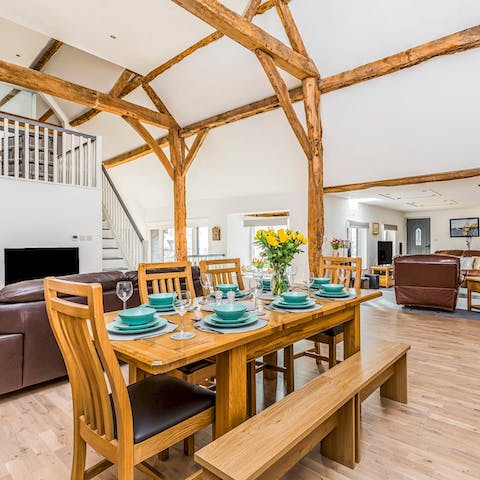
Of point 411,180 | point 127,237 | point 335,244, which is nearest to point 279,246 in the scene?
point 411,180

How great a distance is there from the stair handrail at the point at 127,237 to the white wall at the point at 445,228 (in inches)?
390

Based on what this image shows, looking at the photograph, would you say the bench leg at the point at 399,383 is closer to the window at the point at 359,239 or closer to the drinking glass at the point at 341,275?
Answer: the drinking glass at the point at 341,275

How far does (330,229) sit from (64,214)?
5.45 metres

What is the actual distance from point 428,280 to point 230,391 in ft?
16.8

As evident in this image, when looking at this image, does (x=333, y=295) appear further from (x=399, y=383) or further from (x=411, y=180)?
(x=411, y=180)

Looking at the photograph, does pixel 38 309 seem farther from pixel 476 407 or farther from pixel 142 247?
pixel 142 247

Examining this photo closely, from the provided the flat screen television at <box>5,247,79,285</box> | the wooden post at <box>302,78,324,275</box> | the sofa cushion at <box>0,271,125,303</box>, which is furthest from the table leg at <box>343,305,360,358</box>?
the flat screen television at <box>5,247,79,285</box>

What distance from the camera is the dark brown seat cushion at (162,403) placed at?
1.34 m

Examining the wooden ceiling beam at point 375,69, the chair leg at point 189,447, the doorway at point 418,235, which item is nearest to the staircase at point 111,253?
the wooden ceiling beam at point 375,69

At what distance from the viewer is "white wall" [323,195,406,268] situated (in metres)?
7.80

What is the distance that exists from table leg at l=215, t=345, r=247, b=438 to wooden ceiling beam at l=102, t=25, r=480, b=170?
14.9 ft

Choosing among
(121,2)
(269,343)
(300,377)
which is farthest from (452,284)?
(121,2)

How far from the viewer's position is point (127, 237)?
24.7 feet

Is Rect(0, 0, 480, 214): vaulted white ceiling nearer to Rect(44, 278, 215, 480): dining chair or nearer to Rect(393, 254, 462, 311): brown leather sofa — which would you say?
Rect(393, 254, 462, 311): brown leather sofa
